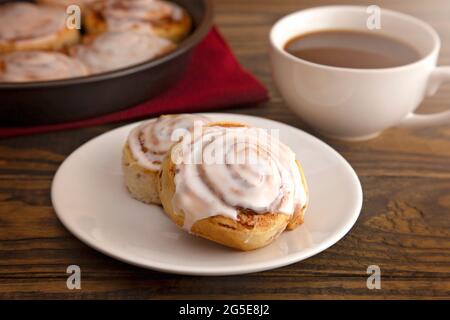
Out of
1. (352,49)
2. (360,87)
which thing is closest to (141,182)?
(360,87)

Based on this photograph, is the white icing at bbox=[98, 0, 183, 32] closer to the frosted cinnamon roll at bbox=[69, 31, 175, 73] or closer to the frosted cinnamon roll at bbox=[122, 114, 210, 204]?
the frosted cinnamon roll at bbox=[69, 31, 175, 73]

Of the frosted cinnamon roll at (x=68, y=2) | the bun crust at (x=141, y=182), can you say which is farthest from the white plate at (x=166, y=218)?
the frosted cinnamon roll at (x=68, y=2)

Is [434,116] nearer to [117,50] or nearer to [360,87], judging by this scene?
[360,87]

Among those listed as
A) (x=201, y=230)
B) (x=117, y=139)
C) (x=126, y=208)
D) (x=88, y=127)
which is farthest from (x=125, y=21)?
(x=201, y=230)

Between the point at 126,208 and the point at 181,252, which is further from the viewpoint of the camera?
the point at 126,208

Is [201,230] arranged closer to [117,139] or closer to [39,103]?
[117,139]

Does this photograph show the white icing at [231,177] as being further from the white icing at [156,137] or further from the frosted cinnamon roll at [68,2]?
the frosted cinnamon roll at [68,2]

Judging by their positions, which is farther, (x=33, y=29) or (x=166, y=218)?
(x=33, y=29)
